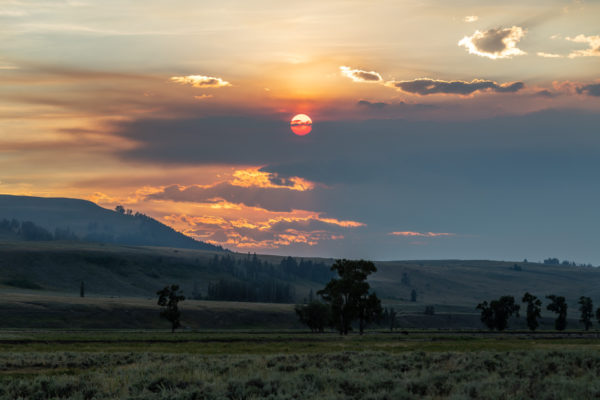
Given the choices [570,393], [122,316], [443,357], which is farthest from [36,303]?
[570,393]

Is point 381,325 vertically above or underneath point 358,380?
underneath

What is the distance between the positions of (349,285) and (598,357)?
245 ft

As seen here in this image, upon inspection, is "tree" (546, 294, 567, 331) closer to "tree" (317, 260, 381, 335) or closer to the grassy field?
"tree" (317, 260, 381, 335)

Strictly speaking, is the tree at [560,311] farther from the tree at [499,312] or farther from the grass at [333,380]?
the grass at [333,380]

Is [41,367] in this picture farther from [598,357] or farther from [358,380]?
[598,357]

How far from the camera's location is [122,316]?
162 metres

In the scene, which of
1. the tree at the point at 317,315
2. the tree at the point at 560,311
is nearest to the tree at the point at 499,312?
the tree at the point at 560,311

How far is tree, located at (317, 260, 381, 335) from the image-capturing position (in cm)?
11131

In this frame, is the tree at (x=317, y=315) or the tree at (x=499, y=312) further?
the tree at (x=499, y=312)

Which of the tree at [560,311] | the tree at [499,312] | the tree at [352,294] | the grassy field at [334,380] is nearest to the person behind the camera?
the grassy field at [334,380]

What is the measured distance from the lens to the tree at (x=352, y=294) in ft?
365

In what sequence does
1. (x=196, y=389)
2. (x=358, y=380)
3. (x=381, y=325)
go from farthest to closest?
(x=381, y=325)
(x=358, y=380)
(x=196, y=389)

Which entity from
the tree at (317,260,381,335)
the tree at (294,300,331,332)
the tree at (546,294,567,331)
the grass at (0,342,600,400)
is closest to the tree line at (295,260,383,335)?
the tree at (317,260,381,335)

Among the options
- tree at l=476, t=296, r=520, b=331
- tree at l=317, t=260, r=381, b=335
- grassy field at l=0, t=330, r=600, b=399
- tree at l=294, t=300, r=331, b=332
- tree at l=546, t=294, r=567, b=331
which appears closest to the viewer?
grassy field at l=0, t=330, r=600, b=399
